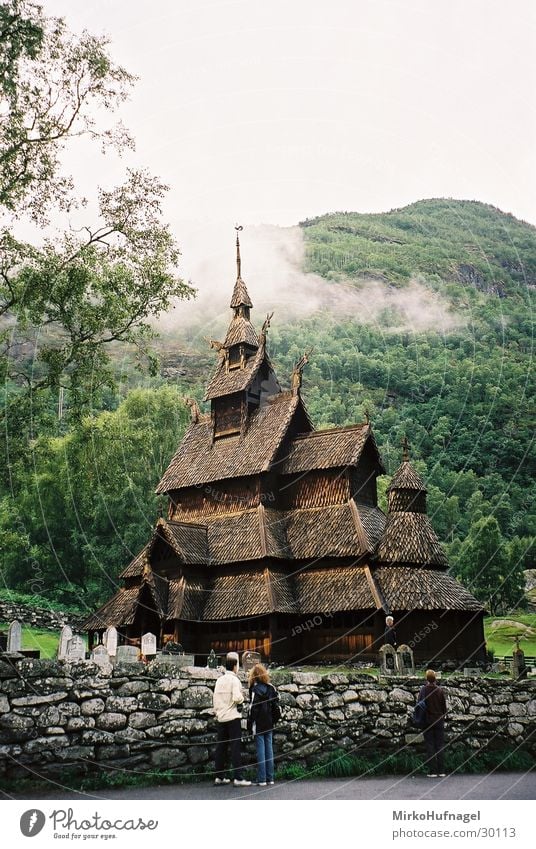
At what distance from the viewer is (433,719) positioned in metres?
Result: 15.0

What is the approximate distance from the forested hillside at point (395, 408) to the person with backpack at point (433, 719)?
28.8 m

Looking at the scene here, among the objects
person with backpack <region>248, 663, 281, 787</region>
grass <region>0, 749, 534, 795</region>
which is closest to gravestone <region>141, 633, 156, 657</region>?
grass <region>0, 749, 534, 795</region>

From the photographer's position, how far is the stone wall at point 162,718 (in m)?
12.0

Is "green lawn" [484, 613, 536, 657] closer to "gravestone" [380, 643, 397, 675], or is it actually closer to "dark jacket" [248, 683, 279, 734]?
"gravestone" [380, 643, 397, 675]

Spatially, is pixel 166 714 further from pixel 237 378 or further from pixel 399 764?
pixel 237 378

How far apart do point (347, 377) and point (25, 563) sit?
96.6ft

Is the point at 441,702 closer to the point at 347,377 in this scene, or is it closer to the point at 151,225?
the point at 151,225

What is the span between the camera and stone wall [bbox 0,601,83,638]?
125 feet

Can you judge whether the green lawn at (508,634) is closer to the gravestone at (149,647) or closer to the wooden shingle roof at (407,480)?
the wooden shingle roof at (407,480)

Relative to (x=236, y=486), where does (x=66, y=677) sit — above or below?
below

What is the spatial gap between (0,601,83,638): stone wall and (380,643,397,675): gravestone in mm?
19641

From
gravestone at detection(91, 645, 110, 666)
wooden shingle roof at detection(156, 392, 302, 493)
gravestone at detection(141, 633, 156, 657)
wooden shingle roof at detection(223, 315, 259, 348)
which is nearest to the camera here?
gravestone at detection(91, 645, 110, 666)
